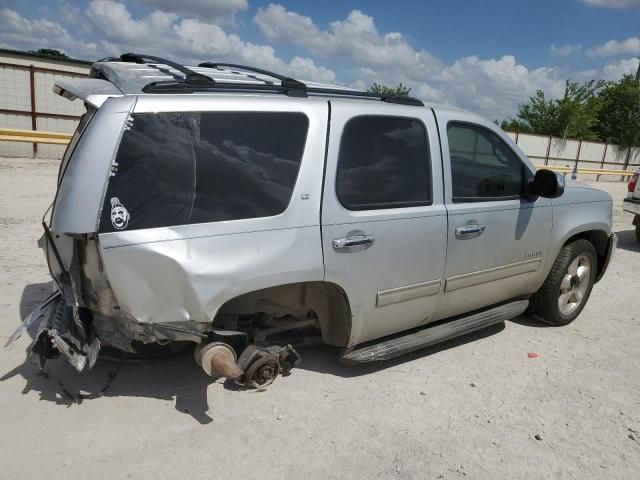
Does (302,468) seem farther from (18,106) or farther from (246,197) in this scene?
(18,106)

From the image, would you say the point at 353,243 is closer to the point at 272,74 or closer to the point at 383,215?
the point at 383,215

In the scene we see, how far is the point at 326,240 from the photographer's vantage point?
3154 millimetres

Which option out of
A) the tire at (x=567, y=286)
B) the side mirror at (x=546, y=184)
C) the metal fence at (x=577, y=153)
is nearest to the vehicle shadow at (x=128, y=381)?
the side mirror at (x=546, y=184)

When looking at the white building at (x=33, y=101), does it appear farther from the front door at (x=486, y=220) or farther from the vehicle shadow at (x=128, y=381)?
the front door at (x=486, y=220)

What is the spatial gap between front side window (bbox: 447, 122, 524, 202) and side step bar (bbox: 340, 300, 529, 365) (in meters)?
0.97

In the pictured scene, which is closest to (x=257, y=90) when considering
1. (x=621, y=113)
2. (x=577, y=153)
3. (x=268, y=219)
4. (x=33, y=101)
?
(x=268, y=219)

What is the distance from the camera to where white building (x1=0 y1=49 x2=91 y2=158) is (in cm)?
1573

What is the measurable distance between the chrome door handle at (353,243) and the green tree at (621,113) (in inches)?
1330

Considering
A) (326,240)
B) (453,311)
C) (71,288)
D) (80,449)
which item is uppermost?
(326,240)

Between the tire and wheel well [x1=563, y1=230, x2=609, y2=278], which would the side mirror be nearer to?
the tire

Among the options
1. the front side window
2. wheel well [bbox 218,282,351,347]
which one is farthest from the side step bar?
the front side window

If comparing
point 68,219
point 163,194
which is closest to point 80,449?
point 68,219

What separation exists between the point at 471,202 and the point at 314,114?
1467 millimetres

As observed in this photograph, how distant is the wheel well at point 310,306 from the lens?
322 cm
